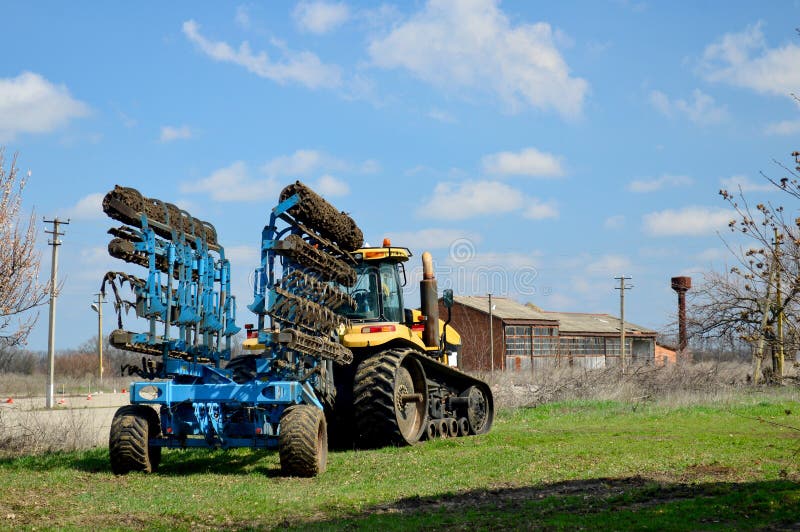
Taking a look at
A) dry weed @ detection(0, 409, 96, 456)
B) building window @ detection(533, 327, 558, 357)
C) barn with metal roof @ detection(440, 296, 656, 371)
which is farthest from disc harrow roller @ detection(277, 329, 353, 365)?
building window @ detection(533, 327, 558, 357)

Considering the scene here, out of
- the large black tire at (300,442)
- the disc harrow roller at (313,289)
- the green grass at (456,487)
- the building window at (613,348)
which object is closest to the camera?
the green grass at (456,487)

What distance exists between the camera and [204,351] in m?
13.5

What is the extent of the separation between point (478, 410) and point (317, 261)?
7641 millimetres

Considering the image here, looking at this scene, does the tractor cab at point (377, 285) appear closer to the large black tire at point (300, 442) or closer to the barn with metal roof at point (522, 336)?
the large black tire at point (300, 442)

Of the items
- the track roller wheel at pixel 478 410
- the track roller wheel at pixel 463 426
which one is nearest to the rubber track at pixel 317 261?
the track roller wheel at pixel 463 426

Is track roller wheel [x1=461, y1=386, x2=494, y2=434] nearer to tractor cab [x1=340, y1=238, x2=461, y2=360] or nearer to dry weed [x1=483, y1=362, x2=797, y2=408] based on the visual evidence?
tractor cab [x1=340, y1=238, x2=461, y2=360]

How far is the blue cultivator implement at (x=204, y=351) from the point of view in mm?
11766

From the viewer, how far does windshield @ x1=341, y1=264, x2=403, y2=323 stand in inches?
639

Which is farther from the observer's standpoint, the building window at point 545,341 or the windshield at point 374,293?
the building window at point 545,341

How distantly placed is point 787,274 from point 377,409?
7994mm

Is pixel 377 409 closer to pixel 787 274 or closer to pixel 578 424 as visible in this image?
pixel 578 424

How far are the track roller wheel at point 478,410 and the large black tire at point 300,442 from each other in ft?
24.5

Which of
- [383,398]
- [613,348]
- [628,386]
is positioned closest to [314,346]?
[383,398]

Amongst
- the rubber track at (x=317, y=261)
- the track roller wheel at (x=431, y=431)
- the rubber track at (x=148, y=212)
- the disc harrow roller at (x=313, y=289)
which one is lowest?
the track roller wheel at (x=431, y=431)
